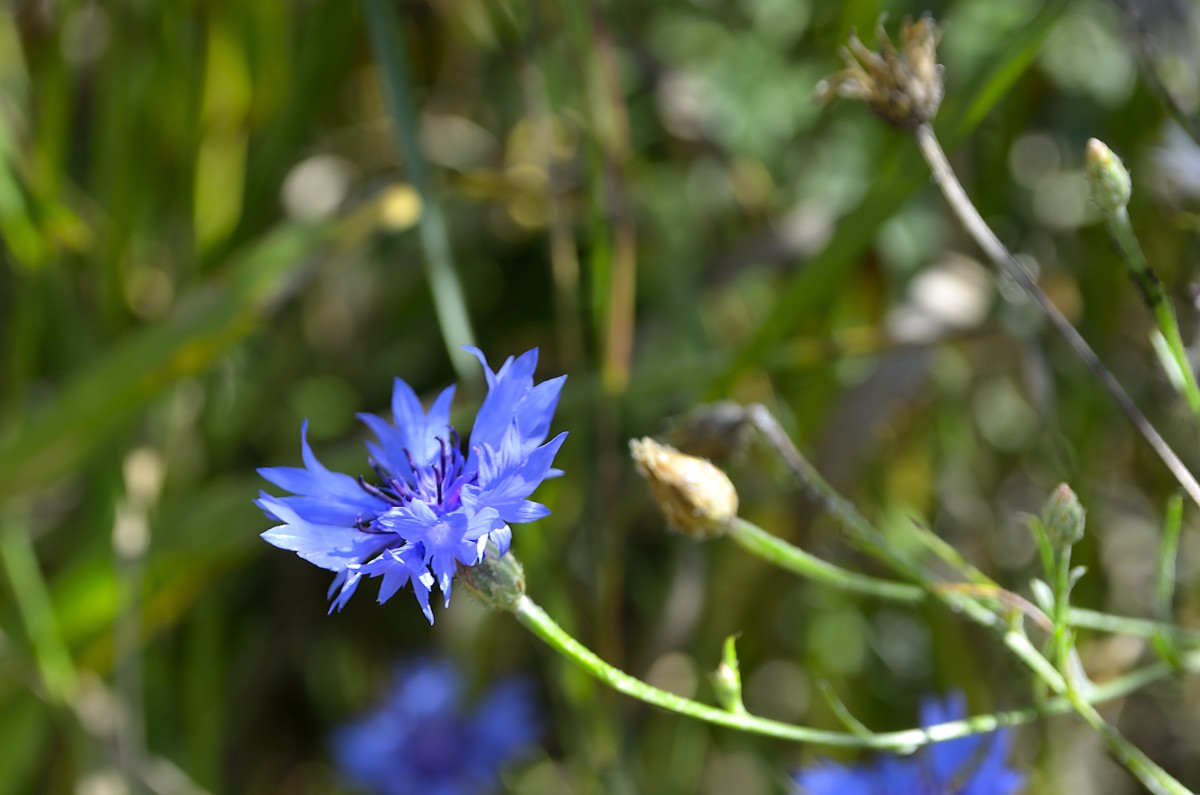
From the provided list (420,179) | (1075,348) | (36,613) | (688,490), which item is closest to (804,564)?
(688,490)

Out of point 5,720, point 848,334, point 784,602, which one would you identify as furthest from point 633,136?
point 5,720

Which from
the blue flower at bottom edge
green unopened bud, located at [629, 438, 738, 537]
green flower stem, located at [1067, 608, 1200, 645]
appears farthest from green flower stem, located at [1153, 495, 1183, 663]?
green unopened bud, located at [629, 438, 738, 537]

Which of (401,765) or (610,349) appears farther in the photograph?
(401,765)

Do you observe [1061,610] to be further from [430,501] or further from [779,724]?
[430,501]

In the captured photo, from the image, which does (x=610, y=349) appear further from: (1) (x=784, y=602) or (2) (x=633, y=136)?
(2) (x=633, y=136)

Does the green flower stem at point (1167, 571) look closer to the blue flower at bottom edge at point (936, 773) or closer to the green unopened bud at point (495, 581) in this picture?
the blue flower at bottom edge at point (936, 773)

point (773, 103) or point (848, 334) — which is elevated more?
point (773, 103)

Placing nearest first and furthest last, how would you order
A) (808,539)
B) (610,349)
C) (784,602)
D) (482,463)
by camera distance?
(482,463), (610,349), (808,539), (784,602)

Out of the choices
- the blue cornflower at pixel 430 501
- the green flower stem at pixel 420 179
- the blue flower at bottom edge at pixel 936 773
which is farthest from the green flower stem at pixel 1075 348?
the green flower stem at pixel 420 179
